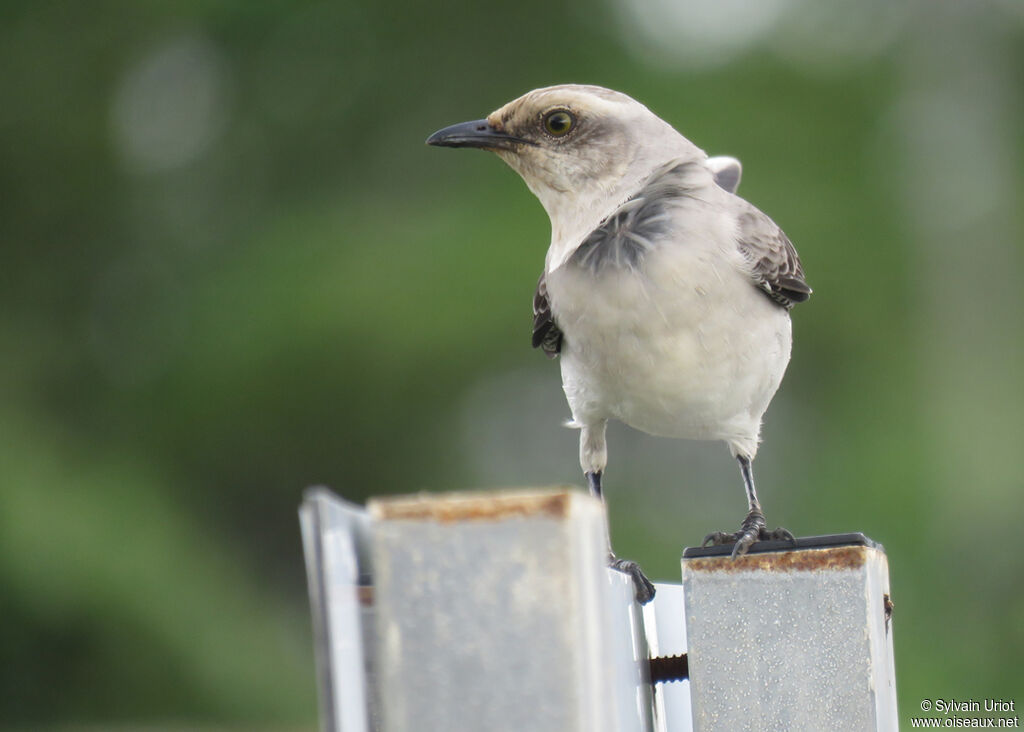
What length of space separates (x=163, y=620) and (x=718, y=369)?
806cm

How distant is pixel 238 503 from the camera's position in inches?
444

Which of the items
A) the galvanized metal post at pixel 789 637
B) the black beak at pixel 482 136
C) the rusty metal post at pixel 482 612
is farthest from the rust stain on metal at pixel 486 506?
the black beak at pixel 482 136

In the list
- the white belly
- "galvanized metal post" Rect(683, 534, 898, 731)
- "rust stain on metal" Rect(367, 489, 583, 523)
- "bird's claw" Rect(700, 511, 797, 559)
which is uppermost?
the white belly

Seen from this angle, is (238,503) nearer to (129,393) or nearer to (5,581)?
(129,393)

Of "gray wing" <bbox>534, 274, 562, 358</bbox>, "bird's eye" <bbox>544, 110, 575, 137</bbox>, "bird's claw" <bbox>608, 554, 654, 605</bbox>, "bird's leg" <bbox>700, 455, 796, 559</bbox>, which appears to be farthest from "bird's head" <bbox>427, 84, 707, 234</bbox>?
"bird's claw" <bbox>608, 554, 654, 605</bbox>

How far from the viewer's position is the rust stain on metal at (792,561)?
210 centimetres

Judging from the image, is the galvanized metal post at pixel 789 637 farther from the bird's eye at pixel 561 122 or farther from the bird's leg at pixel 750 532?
the bird's eye at pixel 561 122

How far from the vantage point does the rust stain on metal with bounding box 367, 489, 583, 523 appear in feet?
4.53

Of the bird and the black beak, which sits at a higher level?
the black beak

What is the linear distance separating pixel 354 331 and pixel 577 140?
7.52 metres

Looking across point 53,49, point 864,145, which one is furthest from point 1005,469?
point 53,49

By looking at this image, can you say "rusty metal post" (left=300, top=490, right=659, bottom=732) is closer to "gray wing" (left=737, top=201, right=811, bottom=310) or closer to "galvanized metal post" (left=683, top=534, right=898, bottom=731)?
"galvanized metal post" (left=683, top=534, right=898, bottom=731)

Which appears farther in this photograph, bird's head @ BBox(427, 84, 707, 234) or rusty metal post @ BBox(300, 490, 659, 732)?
bird's head @ BBox(427, 84, 707, 234)

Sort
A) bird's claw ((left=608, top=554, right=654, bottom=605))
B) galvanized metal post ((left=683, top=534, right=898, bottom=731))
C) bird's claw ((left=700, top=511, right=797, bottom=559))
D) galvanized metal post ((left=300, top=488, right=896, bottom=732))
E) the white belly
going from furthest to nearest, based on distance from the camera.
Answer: the white belly → bird's claw ((left=700, top=511, right=797, bottom=559)) → bird's claw ((left=608, top=554, right=654, bottom=605)) → galvanized metal post ((left=683, top=534, right=898, bottom=731)) → galvanized metal post ((left=300, top=488, right=896, bottom=732))
